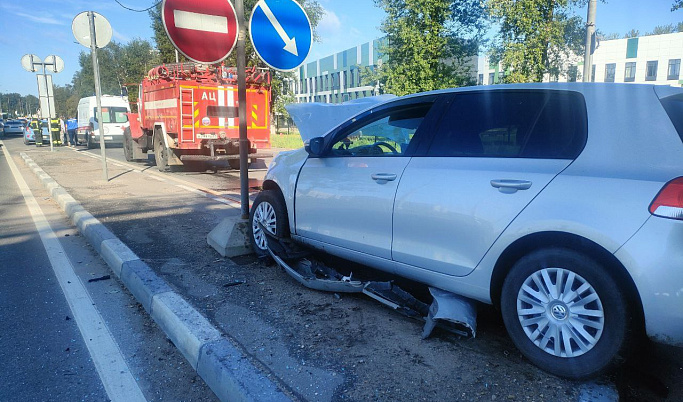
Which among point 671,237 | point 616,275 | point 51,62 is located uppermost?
point 51,62

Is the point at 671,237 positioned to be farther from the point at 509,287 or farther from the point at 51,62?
the point at 51,62

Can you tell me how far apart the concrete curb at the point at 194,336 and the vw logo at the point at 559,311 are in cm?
148

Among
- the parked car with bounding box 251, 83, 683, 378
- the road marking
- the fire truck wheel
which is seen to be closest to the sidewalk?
the parked car with bounding box 251, 83, 683, 378

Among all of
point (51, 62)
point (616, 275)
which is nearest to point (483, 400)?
point (616, 275)

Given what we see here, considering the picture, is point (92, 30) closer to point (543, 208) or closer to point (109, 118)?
point (543, 208)

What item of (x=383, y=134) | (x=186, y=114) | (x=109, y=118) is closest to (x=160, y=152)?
(x=186, y=114)

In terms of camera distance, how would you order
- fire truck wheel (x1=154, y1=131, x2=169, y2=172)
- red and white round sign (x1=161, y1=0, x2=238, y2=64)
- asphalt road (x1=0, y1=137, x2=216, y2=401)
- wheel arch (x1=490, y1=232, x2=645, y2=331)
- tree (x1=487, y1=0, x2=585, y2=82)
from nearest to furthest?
1. wheel arch (x1=490, y1=232, x2=645, y2=331)
2. asphalt road (x1=0, y1=137, x2=216, y2=401)
3. red and white round sign (x1=161, y1=0, x2=238, y2=64)
4. fire truck wheel (x1=154, y1=131, x2=169, y2=172)
5. tree (x1=487, y1=0, x2=585, y2=82)

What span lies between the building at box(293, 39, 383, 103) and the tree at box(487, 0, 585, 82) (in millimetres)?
33309

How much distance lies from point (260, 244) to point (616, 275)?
10.2 feet

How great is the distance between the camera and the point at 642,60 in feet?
151

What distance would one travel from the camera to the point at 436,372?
8.48ft

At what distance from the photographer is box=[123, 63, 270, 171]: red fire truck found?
11219 mm

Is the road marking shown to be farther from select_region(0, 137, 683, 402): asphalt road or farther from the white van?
the white van

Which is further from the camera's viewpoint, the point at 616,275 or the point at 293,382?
the point at 293,382
